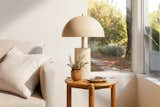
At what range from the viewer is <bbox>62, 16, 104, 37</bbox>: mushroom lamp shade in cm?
295

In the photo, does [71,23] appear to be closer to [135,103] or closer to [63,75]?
[63,75]

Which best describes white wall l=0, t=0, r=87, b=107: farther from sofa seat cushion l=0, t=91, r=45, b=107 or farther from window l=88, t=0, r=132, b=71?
sofa seat cushion l=0, t=91, r=45, b=107

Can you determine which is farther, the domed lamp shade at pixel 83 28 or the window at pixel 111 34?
the window at pixel 111 34

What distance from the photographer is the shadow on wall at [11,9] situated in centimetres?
356

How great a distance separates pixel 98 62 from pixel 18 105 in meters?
1.46

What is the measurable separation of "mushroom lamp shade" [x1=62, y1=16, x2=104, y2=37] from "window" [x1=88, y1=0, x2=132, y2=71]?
872 millimetres

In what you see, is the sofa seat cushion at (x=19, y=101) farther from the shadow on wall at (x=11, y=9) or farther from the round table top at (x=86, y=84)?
the shadow on wall at (x=11, y=9)

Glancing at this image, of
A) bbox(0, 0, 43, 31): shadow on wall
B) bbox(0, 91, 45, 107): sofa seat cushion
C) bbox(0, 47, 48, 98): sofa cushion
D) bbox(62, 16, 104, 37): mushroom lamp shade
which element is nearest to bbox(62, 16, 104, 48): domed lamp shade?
bbox(62, 16, 104, 37): mushroom lamp shade

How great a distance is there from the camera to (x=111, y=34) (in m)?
3.89

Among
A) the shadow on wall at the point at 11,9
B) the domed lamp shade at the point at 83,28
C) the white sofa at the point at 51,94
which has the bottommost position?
the white sofa at the point at 51,94

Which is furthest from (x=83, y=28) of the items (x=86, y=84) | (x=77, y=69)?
(x=86, y=84)

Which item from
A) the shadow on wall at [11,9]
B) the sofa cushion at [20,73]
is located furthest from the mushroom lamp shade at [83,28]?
the shadow on wall at [11,9]

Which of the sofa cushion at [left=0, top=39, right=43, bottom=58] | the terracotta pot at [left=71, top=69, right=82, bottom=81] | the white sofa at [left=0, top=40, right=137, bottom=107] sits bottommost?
the white sofa at [left=0, top=40, right=137, bottom=107]

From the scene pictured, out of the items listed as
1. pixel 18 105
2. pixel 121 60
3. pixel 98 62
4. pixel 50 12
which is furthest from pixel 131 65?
pixel 18 105
